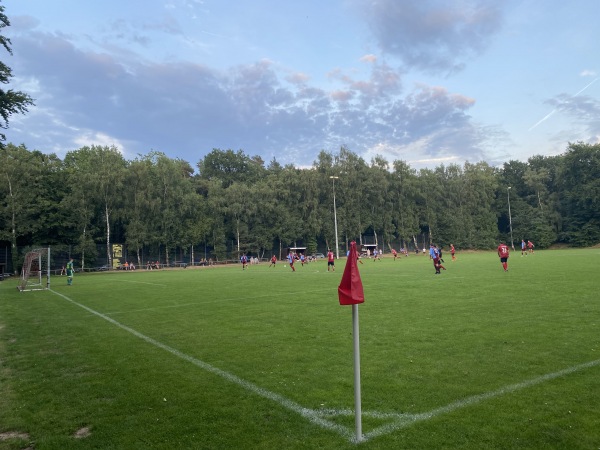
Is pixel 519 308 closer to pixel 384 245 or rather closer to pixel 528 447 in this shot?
pixel 528 447

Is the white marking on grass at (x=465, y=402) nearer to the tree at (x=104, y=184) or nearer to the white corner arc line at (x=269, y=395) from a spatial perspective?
the white corner arc line at (x=269, y=395)

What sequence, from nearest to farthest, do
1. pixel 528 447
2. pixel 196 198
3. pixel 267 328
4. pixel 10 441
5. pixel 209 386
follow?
pixel 528 447 → pixel 10 441 → pixel 209 386 → pixel 267 328 → pixel 196 198

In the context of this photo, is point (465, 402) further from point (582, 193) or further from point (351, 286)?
point (582, 193)

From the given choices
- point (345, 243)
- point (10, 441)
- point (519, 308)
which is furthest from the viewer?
point (345, 243)

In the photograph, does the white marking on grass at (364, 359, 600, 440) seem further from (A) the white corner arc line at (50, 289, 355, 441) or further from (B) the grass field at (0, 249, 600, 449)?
(A) the white corner arc line at (50, 289, 355, 441)

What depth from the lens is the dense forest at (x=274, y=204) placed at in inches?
2073

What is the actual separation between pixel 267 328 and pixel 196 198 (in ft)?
187

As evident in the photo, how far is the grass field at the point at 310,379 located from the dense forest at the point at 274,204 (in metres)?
46.7

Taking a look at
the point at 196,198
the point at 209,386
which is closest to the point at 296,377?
the point at 209,386

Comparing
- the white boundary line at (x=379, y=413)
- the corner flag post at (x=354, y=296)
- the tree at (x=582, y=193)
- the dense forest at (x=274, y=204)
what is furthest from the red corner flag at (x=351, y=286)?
the tree at (x=582, y=193)

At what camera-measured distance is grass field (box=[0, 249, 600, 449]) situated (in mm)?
4305

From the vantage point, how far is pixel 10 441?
4488mm

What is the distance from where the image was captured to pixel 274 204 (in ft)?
229

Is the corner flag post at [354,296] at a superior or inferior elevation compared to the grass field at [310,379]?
superior
